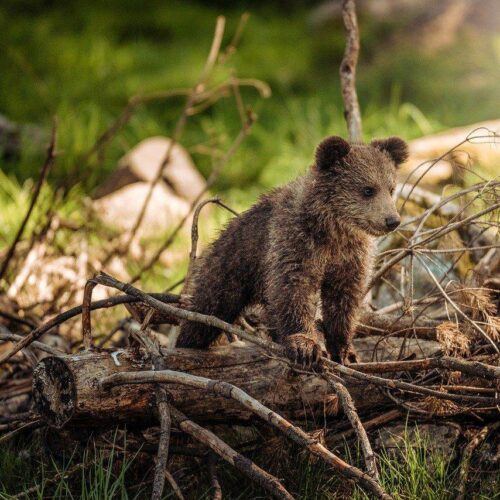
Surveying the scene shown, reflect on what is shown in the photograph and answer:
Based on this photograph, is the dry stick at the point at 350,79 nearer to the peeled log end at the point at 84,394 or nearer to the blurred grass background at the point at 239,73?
the peeled log end at the point at 84,394

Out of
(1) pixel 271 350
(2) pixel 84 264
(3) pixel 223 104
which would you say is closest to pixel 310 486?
(1) pixel 271 350

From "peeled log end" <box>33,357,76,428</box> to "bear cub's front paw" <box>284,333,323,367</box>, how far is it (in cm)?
76

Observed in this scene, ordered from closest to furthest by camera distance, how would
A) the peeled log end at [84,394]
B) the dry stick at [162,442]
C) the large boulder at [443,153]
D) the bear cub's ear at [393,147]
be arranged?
the dry stick at [162,442]
the peeled log end at [84,394]
the bear cub's ear at [393,147]
the large boulder at [443,153]

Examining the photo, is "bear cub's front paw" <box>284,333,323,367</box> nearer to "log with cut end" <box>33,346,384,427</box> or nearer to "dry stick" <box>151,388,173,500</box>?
→ "log with cut end" <box>33,346,384,427</box>

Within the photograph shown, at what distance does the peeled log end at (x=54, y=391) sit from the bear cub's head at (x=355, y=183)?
3.80ft

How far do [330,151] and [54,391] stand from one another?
4.46 feet

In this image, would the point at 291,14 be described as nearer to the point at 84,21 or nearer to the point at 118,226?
the point at 84,21

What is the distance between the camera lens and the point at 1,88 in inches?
382

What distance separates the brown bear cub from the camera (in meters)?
3.36

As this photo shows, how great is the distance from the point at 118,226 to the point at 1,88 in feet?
12.8

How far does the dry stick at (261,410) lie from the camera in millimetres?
2734

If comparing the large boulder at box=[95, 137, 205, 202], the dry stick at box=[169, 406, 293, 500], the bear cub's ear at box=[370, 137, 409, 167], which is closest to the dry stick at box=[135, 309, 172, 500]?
the dry stick at box=[169, 406, 293, 500]

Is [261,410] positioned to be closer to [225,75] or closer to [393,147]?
[393,147]

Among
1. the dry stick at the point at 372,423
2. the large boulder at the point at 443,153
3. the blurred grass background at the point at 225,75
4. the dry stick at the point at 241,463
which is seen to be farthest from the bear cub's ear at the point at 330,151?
the blurred grass background at the point at 225,75
